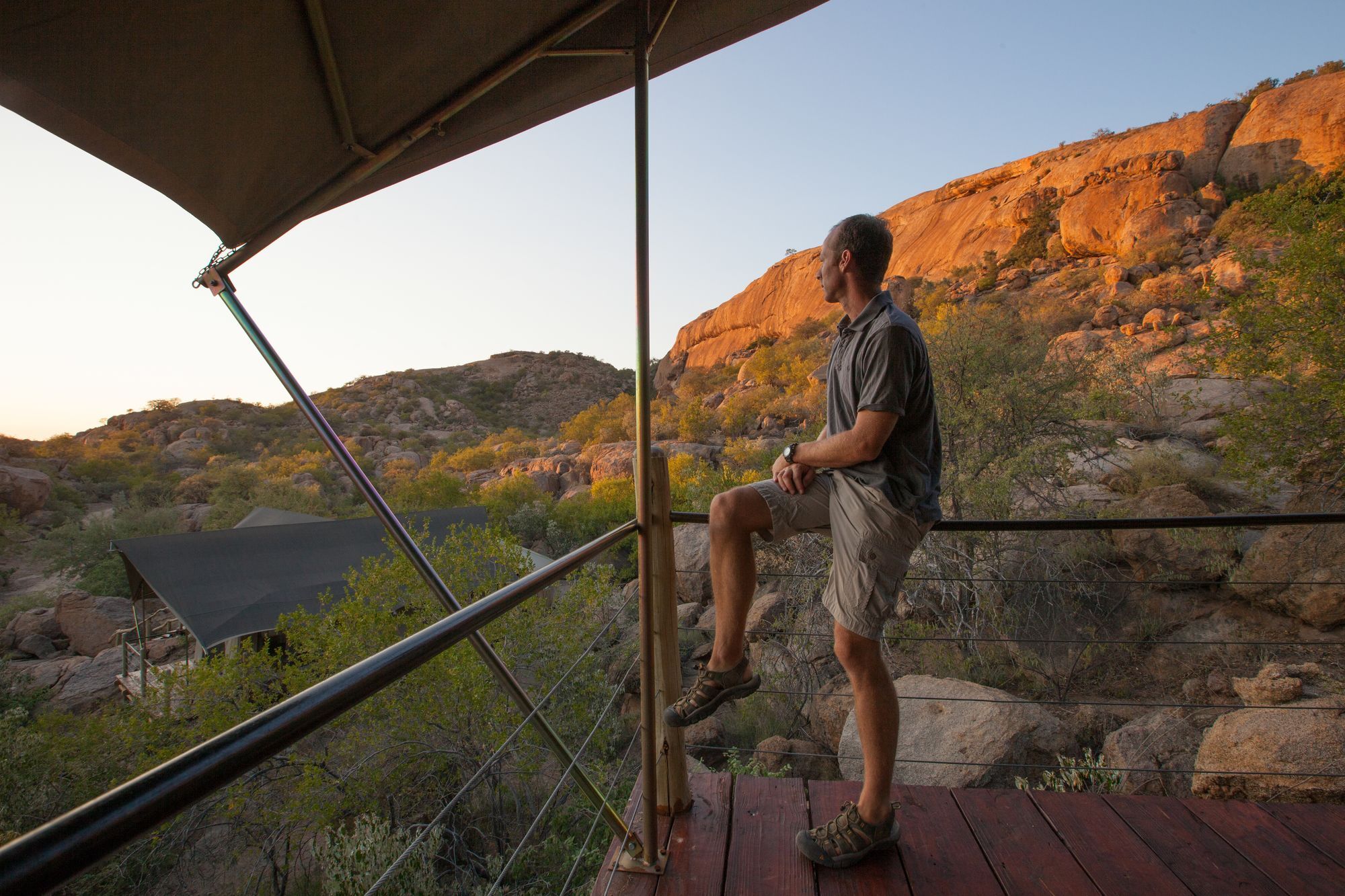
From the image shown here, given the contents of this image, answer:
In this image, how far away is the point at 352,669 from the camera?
54 cm

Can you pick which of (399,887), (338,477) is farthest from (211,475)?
(399,887)

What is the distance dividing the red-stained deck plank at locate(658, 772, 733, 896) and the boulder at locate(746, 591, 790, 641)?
13.6ft

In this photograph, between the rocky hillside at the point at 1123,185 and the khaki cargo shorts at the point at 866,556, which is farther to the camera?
the rocky hillside at the point at 1123,185

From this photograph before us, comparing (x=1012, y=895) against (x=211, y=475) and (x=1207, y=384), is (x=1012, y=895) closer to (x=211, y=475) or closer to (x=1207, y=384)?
(x=1207, y=384)

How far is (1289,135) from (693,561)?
765 inches

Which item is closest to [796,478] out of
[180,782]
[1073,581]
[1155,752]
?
[1073,581]

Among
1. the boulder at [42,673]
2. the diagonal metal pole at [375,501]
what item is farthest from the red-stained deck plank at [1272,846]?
the boulder at [42,673]

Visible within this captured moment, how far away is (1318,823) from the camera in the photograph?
1.65 metres

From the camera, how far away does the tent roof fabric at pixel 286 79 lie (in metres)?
0.75

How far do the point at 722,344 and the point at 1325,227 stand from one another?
25347 mm

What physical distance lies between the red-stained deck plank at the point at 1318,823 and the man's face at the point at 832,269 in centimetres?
178

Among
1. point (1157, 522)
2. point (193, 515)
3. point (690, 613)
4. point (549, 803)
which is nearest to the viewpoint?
point (549, 803)

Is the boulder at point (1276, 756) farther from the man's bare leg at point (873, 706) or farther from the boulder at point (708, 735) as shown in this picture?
the boulder at point (708, 735)

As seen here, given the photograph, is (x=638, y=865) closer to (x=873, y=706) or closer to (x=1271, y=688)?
(x=873, y=706)
